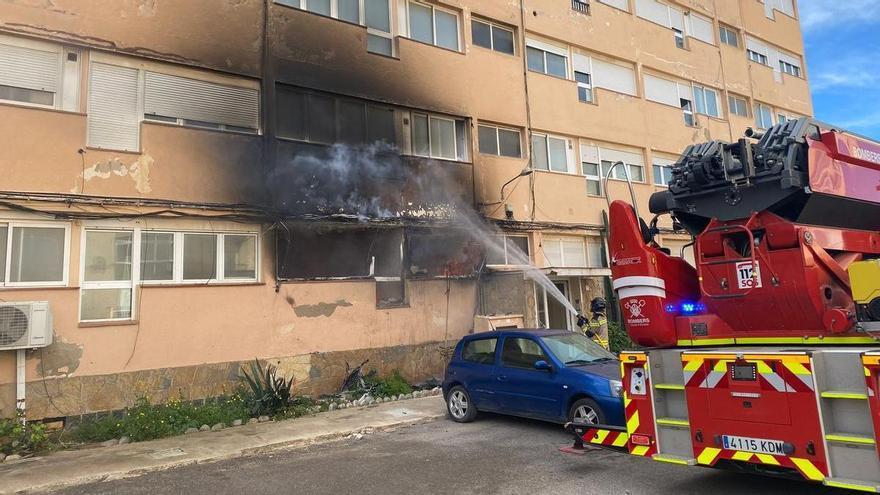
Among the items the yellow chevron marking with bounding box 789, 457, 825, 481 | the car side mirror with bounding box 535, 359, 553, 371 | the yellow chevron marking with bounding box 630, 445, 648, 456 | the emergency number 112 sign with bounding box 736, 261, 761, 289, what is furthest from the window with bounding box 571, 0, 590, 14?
the yellow chevron marking with bounding box 789, 457, 825, 481

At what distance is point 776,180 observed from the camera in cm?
475

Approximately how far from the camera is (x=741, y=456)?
466 centimetres

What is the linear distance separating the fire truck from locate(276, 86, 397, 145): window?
815 cm

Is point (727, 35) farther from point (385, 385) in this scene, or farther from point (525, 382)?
point (525, 382)

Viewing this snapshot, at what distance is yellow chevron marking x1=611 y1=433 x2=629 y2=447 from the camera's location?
5.55 metres

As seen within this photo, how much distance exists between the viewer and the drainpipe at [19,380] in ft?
28.2

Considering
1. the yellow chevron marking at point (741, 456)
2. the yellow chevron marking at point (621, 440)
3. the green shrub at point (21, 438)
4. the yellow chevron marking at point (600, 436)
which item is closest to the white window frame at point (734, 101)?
the yellow chevron marking at point (600, 436)

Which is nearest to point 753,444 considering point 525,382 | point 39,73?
point 525,382

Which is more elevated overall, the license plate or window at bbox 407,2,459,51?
window at bbox 407,2,459,51

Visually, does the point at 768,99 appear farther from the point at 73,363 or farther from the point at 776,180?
the point at 73,363

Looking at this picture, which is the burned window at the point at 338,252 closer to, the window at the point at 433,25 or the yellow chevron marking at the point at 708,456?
the window at the point at 433,25

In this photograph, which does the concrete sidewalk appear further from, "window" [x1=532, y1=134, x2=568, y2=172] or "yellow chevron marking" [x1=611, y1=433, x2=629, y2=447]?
"window" [x1=532, y1=134, x2=568, y2=172]

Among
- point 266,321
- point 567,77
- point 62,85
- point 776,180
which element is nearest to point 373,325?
point 266,321

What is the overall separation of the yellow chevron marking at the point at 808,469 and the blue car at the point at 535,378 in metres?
2.92
